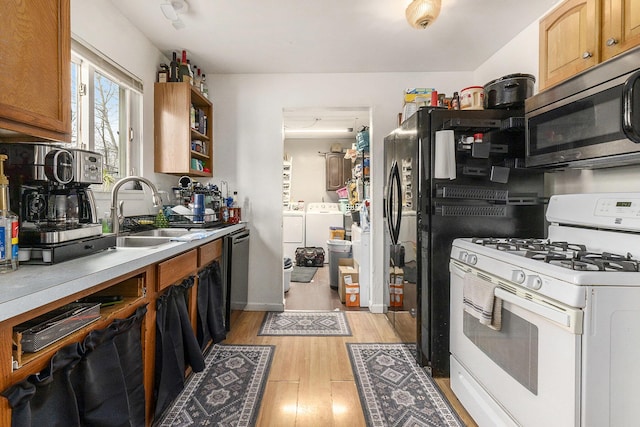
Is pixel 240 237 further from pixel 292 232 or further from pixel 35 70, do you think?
pixel 292 232

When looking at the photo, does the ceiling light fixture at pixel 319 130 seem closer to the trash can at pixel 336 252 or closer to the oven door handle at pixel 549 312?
the trash can at pixel 336 252

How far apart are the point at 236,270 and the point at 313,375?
1109 millimetres

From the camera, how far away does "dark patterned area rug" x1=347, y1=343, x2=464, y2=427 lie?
5.28 feet

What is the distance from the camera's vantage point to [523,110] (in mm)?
1963

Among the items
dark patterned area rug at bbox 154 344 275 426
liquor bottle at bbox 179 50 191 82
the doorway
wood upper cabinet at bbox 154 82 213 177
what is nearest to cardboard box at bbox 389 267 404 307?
dark patterned area rug at bbox 154 344 275 426

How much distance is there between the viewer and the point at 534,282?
Answer: 1.15 metres

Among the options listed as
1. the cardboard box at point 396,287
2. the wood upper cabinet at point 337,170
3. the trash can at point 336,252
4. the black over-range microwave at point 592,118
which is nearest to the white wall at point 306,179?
the wood upper cabinet at point 337,170

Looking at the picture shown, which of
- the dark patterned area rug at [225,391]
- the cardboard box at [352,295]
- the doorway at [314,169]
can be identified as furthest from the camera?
the doorway at [314,169]

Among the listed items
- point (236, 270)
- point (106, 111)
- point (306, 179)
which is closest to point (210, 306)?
point (236, 270)

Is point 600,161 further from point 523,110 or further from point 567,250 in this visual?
point 523,110

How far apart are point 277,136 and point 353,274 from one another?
5.40 ft

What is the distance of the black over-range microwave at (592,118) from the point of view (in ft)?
3.75

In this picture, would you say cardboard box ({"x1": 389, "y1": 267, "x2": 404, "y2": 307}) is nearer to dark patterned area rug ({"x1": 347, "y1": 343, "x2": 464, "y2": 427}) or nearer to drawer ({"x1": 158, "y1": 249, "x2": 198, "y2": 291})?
dark patterned area rug ({"x1": 347, "y1": 343, "x2": 464, "y2": 427})

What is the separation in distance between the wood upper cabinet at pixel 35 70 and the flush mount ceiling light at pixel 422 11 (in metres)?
1.79
